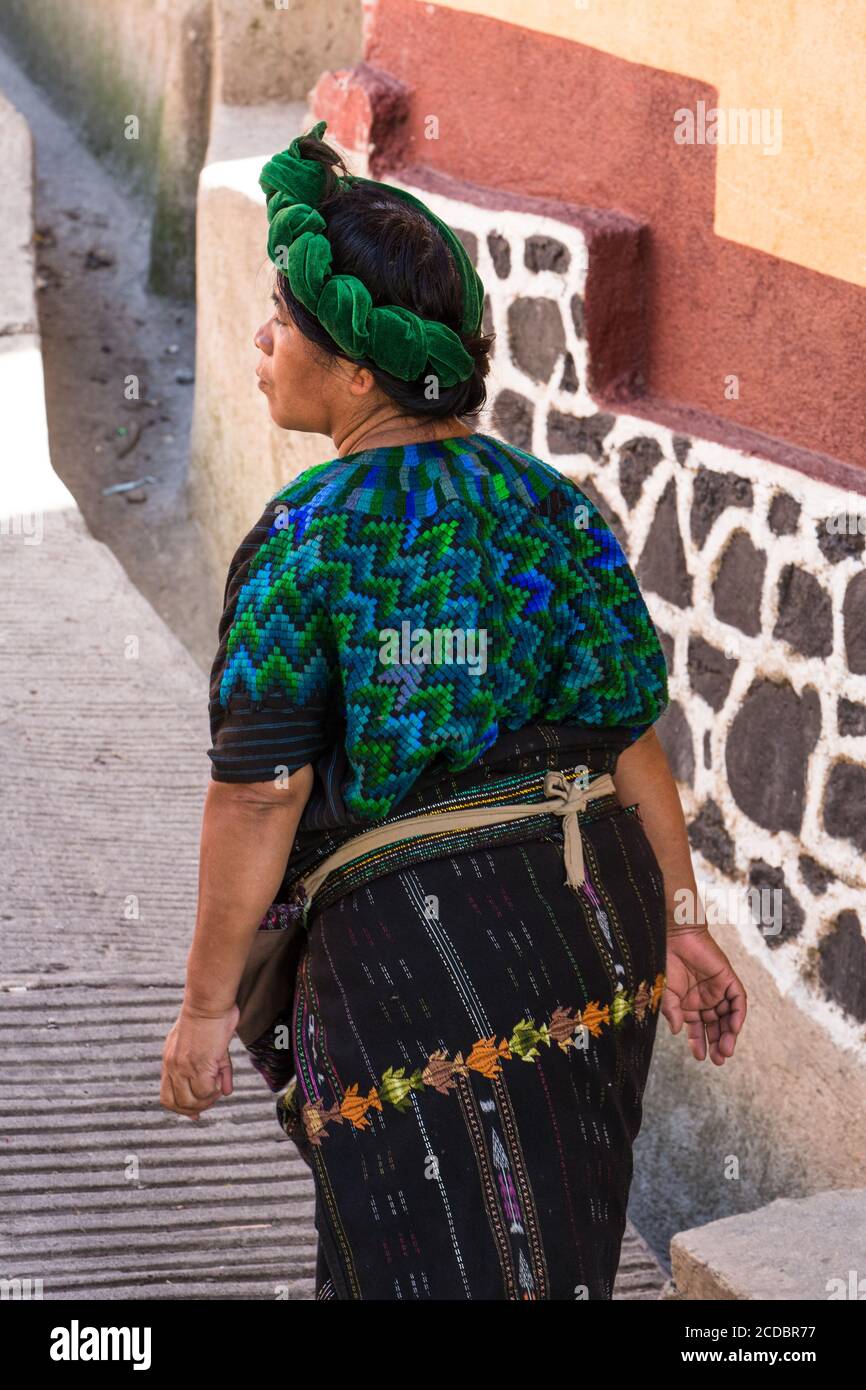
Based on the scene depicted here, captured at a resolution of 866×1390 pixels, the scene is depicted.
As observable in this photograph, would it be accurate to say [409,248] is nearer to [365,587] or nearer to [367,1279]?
[365,587]

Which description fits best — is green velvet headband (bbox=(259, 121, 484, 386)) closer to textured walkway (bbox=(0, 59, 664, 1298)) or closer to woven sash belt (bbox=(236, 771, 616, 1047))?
woven sash belt (bbox=(236, 771, 616, 1047))

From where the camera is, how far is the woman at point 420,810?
1588 mm

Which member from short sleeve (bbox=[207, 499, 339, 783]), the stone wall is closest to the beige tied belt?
short sleeve (bbox=[207, 499, 339, 783])

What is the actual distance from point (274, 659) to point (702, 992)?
2.62 ft

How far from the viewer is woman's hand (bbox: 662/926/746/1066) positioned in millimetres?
2062

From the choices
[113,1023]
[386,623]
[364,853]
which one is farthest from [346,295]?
[113,1023]

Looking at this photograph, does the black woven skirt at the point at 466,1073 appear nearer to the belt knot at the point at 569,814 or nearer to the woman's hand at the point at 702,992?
the belt knot at the point at 569,814

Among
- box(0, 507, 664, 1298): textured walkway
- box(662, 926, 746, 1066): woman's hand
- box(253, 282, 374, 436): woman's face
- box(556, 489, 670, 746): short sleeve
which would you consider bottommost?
box(0, 507, 664, 1298): textured walkway

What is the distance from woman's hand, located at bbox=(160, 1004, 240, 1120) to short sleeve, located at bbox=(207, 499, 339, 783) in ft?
0.88

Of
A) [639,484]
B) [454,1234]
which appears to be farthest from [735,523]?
[454,1234]

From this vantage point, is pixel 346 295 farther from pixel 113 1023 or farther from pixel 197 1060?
pixel 113 1023

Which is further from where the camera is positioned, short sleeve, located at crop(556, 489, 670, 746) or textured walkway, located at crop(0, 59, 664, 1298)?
textured walkway, located at crop(0, 59, 664, 1298)

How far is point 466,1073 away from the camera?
1594 mm

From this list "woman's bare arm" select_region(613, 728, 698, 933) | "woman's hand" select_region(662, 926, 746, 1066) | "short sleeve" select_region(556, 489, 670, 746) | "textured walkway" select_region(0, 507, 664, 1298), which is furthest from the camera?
"textured walkway" select_region(0, 507, 664, 1298)
